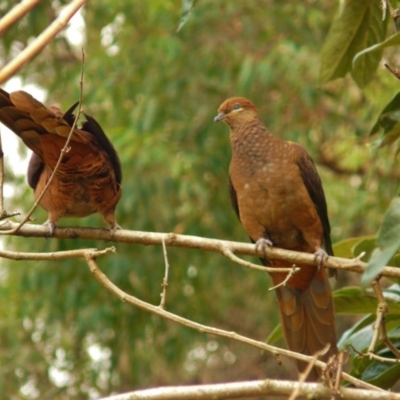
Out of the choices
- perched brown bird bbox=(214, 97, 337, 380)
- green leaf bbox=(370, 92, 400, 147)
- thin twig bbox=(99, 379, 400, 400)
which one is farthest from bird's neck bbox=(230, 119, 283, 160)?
thin twig bbox=(99, 379, 400, 400)

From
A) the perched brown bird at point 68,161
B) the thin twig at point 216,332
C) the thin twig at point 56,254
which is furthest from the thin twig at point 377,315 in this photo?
the perched brown bird at point 68,161

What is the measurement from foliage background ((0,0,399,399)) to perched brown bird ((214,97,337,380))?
264 cm

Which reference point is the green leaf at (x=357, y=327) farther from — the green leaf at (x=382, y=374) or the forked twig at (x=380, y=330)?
the forked twig at (x=380, y=330)

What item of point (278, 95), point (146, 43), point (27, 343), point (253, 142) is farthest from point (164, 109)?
point (253, 142)

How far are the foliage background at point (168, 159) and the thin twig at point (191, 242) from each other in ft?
11.2

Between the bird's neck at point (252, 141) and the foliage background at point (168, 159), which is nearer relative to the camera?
the bird's neck at point (252, 141)

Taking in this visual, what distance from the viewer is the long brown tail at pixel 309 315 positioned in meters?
4.12

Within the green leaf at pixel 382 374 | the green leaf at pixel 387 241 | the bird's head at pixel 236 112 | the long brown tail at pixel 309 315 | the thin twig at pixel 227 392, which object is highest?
the bird's head at pixel 236 112

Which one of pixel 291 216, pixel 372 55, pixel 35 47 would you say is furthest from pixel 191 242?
pixel 35 47

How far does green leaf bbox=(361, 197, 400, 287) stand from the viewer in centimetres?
230

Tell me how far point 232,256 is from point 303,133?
4864mm

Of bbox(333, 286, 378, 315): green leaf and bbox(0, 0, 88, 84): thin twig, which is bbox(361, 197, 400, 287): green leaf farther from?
bbox(0, 0, 88, 84): thin twig

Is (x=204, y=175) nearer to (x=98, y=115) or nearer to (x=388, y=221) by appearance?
(x=98, y=115)

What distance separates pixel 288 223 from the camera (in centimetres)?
411
